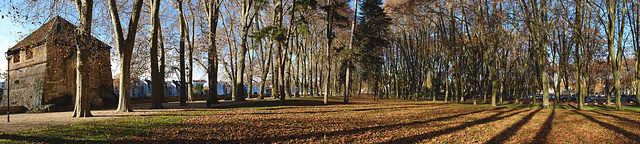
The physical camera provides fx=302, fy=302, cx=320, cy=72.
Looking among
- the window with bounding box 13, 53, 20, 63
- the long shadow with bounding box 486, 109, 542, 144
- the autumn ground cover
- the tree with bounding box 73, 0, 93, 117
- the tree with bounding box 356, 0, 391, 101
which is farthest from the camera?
the tree with bounding box 356, 0, 391, 101

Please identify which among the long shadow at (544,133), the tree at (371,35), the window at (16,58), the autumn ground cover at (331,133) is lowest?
the long shadow at (544,133)

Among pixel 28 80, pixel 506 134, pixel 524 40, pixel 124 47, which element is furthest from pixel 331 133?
pixel 524 40

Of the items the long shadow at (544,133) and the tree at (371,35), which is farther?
the tree at (371,35)

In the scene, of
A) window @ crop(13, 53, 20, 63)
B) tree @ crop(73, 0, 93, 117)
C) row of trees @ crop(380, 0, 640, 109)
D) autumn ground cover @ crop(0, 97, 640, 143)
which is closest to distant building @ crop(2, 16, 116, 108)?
window @ crop(13, 53, 20, 63)

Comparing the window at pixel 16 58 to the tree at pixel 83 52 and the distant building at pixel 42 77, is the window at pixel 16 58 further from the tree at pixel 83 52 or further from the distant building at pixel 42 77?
the tree at pixel 83 52

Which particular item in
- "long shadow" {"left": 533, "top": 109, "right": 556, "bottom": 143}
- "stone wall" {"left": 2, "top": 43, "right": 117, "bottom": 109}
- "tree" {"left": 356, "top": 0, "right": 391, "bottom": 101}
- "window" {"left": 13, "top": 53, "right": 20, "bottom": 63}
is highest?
"tree" {"left": 356, "top": 0, "right": 391, "bottom": 101}

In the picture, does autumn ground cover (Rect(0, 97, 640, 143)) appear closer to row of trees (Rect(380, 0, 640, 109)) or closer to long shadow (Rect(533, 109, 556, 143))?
long shadow (Rect(533, 109, 556, 143))

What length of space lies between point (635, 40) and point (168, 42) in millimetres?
32737

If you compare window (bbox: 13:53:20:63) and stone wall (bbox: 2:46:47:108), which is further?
window (bbox: 13:53:20:63)

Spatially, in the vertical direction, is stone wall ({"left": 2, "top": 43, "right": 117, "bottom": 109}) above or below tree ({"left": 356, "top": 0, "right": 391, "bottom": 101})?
below

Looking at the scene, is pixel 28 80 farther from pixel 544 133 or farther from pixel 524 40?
pixel 524 40

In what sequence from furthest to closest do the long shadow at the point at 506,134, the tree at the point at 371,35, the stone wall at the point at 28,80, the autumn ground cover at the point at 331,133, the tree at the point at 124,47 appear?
the tree at the point at 371,35, the stone wall at the point at 28,80, the tree at the point at 124,47, the long shadow at the point at 506,134, the autumn ground cover at the point at 331,133

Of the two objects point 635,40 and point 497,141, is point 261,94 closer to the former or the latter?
point 497,141

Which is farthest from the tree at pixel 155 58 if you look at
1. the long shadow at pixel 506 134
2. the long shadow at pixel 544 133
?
the long shadow at pixel 544 133
